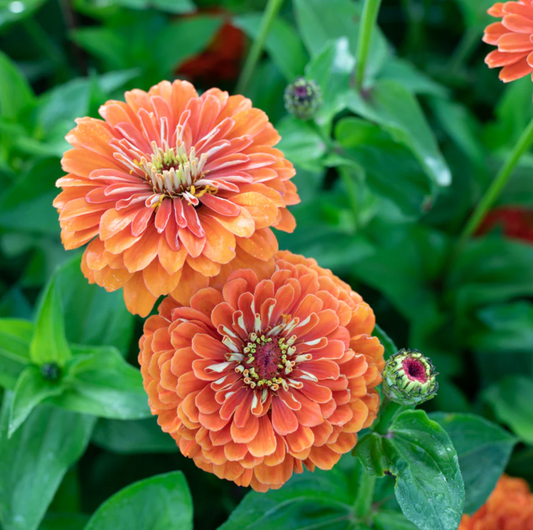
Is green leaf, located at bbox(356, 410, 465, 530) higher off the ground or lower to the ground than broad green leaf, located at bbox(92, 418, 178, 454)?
higher

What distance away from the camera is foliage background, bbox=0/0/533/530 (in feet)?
2.28

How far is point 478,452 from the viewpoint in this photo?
0.65 metres

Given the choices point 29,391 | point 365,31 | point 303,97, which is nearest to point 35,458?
point 29,391

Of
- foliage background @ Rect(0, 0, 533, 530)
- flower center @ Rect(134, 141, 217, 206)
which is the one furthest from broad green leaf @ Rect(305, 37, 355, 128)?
flower center @ Rect(134, 141, 217, 206)

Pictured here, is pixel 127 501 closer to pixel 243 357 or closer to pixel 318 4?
pixel 243 357

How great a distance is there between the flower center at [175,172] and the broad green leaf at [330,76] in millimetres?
281

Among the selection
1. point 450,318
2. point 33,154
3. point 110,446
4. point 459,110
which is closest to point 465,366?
point 450,318

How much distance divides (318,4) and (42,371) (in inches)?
29.0

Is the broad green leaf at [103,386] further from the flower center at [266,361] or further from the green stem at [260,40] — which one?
the green stem at [260,40]

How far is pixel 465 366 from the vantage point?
1.04m

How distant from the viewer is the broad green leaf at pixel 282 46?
987mm

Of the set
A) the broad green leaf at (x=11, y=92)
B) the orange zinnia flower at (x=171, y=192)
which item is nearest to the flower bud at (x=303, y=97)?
the orange zinnia flower at (x=171, y=192)

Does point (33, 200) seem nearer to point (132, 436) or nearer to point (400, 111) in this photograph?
point (132, 436)

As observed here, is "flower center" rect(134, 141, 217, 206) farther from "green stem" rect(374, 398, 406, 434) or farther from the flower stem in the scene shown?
the flower stem
